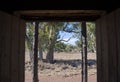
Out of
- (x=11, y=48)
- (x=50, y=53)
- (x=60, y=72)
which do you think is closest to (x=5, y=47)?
(x=11, y=48)

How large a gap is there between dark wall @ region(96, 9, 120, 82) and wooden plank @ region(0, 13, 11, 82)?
63.6 inches

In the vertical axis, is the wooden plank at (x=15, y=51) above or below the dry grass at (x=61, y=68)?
above

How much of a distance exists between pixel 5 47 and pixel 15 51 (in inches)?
24.2

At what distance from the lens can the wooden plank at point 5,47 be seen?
16.7 feet

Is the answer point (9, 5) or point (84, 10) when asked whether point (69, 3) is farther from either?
point (9, 5)

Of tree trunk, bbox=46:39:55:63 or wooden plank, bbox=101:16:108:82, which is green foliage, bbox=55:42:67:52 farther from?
wooden plank, bbox=101:16:108:82

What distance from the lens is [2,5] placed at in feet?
19.2

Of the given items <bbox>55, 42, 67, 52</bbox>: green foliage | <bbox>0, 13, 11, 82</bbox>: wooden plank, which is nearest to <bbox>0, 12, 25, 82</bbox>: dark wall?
<bbox>0, 13, 11, 82</bbox>: wooden plank

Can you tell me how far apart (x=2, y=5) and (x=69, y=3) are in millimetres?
1167

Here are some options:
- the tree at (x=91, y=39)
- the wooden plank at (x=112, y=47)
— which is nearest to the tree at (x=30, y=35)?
the tree at (x=91, y=39)

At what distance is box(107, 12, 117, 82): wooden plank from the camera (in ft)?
16.4

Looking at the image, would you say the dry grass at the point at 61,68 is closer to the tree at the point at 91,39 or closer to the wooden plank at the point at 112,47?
the tree at the point at 91,39

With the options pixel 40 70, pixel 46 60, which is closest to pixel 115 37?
pixel 40 70

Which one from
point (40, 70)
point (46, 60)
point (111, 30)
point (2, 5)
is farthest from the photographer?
point (46, 60)
